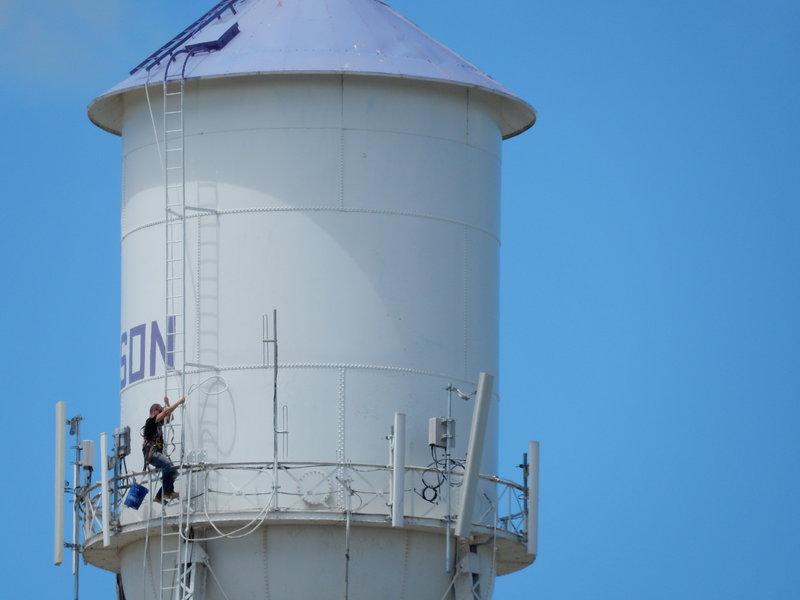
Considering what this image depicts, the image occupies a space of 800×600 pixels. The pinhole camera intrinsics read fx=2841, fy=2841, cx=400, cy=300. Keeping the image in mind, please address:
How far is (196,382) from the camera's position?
154 feet

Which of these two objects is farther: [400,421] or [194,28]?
[194,28]

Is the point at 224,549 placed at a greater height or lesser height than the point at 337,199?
lesser

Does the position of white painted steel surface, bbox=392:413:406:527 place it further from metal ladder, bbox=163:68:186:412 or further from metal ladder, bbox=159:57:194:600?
metal ladder, bbox=163:68:186:412

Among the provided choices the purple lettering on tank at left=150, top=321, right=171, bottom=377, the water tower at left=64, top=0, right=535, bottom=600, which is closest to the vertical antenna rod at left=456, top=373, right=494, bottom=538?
the water tower at left=64, top=0, right=535, bottom=600

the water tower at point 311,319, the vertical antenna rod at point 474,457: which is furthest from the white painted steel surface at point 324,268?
the vertical antenna rod at point 474,457

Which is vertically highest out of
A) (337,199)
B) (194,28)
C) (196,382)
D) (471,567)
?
(194,28)

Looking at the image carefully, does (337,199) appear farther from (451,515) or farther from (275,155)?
(451,515)

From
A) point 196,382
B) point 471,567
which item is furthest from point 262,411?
point 471,567

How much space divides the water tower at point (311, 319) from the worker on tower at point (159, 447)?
0.31m

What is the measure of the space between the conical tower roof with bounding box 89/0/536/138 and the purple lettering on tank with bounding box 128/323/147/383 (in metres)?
4.15

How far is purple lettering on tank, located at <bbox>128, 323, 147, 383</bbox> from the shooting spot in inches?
1884

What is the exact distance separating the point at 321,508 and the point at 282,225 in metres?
4.82

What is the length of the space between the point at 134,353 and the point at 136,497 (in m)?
2.88

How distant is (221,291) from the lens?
155 feet
